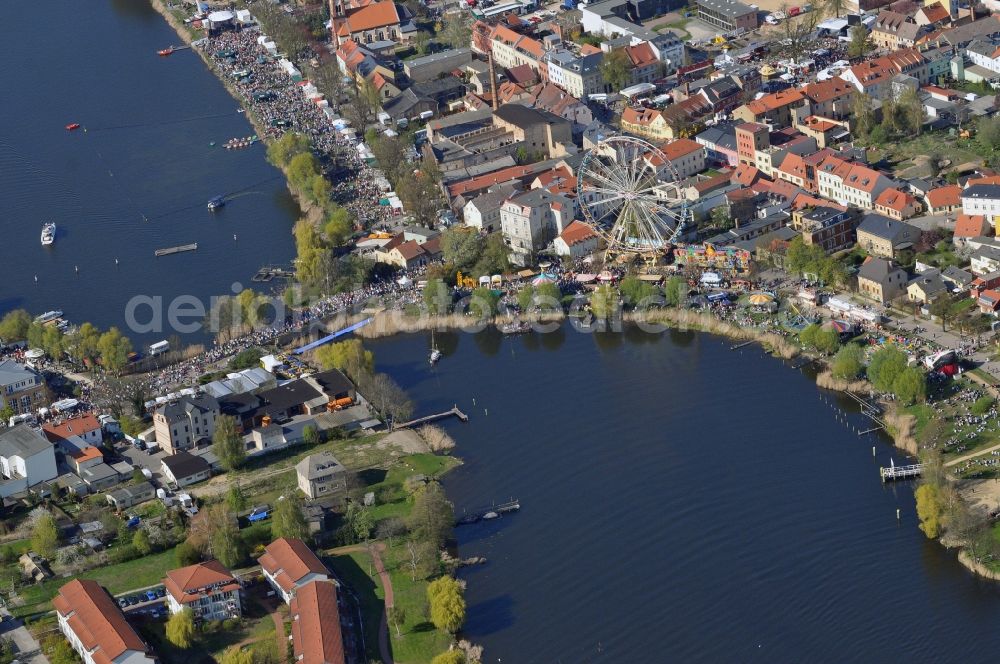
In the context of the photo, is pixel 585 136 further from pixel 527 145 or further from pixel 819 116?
pixel 819 116

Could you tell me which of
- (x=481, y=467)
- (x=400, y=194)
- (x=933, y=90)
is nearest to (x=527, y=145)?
(x=400, y=194)

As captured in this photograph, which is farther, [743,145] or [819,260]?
[743,145]

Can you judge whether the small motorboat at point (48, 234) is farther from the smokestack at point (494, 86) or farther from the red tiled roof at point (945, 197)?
the red tiled roof at point (945, 197)

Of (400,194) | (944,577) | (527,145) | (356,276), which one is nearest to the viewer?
(944,577)

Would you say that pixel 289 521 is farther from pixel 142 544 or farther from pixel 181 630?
pixel 181 630

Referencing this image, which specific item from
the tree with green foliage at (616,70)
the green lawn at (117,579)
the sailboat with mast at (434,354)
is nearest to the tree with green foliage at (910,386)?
the sailboat with mast at (434,354)

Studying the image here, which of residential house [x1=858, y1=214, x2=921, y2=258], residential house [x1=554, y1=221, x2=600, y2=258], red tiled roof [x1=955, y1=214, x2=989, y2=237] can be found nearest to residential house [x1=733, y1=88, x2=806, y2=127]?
residential house [x1=554, y1=221, x2=600, y2=258]
